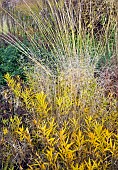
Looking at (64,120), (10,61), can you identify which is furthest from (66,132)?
(10,61)

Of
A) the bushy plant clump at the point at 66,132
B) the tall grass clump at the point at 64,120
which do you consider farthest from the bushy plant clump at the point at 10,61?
the bushy plant clump at the point at 66,132

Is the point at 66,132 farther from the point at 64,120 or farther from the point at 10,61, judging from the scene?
the point at 10,61

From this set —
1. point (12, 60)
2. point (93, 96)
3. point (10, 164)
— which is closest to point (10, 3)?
point (12, 60)

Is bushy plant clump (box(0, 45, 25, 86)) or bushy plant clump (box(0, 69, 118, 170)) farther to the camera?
bushy plant clump (box(0, 45, 25, 86))

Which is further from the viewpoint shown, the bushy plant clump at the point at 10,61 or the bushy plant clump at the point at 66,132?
the bushy plant clump at the point at 10,61

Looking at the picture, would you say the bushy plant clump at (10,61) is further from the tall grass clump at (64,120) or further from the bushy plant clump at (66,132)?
the bushy plant clump at (66,132)

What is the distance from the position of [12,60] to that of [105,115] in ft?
10.1

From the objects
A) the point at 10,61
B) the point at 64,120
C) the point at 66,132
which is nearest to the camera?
the point at 66,132

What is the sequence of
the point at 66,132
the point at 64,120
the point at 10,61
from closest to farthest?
the point at 66,132
the point at 64,120
the point at 10,61

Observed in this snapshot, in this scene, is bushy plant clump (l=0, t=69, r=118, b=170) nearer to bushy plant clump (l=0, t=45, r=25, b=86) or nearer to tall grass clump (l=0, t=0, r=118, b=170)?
tall grass clump (l=0, t=0, r=118, b=170)

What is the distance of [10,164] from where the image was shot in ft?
8.34

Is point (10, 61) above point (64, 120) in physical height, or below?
above

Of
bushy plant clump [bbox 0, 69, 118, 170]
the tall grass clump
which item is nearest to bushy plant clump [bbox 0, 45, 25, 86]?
the tall grass clump

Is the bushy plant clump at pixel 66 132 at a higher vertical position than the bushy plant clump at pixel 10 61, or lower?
lower
